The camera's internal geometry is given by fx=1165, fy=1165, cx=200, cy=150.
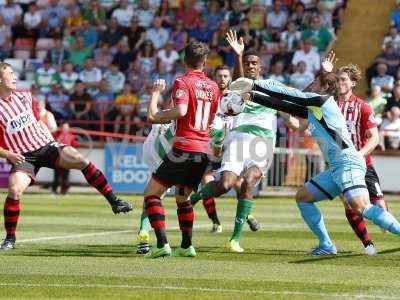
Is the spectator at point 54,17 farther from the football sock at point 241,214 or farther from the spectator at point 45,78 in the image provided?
the football sock at point 241,214

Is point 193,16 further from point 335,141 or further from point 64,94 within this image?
point 335,141

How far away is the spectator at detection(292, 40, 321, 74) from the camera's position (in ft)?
94.9

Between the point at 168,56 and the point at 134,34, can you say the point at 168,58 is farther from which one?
the point at 134,34

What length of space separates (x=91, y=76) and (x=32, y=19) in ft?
12.0

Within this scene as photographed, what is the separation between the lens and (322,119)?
11766 millimetres

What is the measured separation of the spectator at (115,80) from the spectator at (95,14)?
9.00 feet

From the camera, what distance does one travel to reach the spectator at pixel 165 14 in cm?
3238

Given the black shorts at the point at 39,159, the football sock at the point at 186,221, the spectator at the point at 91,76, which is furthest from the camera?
the spectator at the point at 91,76

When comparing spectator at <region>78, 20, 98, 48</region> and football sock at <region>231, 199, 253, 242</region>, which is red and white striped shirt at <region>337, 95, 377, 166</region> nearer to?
football sock at <region>231, 199, 253, 242</region>

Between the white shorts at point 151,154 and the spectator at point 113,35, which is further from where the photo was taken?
the spectator at point 113,35

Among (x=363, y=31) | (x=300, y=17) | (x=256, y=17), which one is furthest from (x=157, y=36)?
(x=363, y=31)

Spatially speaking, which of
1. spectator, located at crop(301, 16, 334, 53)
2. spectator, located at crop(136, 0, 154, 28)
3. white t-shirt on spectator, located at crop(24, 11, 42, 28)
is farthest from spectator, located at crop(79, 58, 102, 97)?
spectator, located at crop(301, 16, 334, 53)

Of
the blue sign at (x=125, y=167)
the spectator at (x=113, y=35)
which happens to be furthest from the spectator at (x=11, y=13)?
the blue sign at (x=125, y=167)

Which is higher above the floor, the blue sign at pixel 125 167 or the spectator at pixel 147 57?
the spectator at pixel 147 57
